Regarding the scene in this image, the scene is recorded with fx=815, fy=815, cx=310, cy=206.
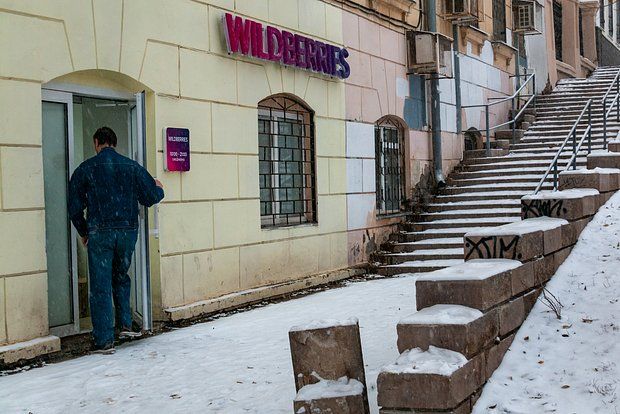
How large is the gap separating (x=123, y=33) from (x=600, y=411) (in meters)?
5.04

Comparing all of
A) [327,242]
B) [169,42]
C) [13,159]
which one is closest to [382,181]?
[327,242]

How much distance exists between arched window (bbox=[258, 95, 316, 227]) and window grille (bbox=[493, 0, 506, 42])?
849 cm

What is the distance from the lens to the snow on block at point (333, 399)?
430 centimetres

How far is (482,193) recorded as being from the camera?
13203 millimetres

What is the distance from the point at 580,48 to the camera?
2664cm

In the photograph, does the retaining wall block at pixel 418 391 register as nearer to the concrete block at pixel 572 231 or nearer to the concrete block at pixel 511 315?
the concrete block at pixel 511 315

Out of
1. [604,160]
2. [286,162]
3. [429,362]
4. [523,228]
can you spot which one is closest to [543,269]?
[523,228]

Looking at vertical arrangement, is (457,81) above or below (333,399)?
above

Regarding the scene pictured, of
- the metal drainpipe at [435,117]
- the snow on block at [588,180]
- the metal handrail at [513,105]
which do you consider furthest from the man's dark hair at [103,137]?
the metal handrail at [513,105]

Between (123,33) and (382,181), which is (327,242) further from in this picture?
(123,33)

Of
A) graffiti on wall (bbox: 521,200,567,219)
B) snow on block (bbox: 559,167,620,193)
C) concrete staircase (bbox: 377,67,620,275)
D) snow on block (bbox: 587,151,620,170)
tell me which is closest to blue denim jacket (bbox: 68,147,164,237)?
graffiti on wall (bbox: 521,200,567,219)

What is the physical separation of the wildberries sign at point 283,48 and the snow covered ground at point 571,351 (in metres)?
4.04

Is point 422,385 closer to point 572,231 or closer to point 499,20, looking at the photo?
point 572,231

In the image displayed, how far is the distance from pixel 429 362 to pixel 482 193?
30.2 ft
